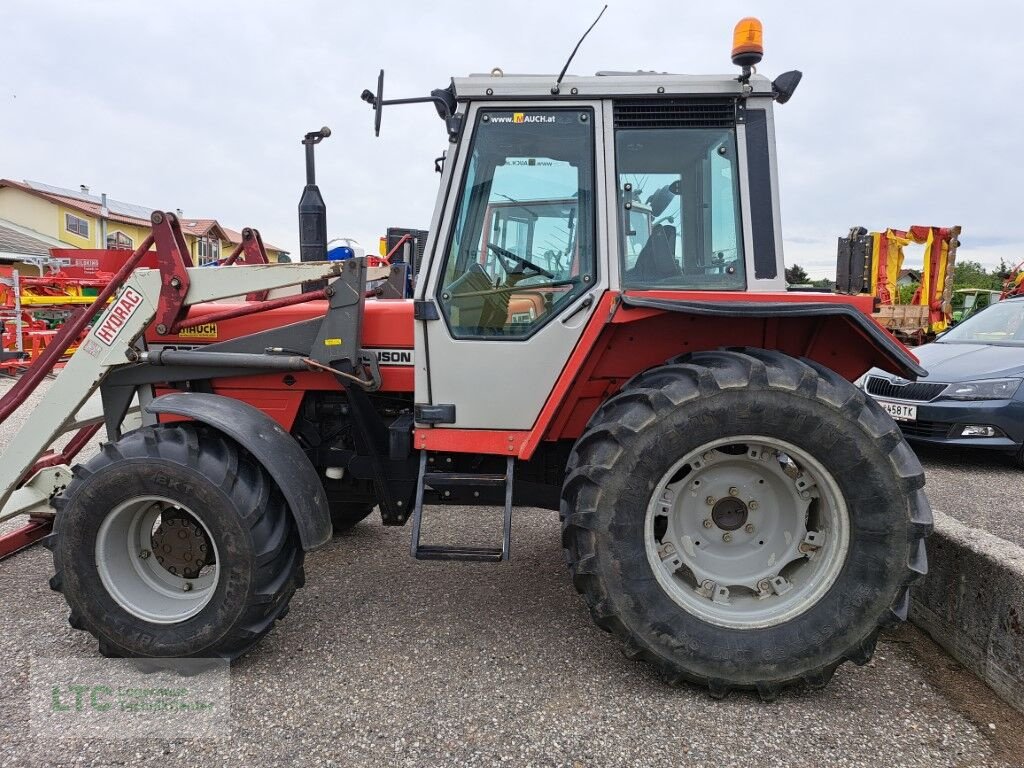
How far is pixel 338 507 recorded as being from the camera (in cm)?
375

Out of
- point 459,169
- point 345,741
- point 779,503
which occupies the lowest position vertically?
point 345,741

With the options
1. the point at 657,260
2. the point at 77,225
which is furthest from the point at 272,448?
the point at 77,225

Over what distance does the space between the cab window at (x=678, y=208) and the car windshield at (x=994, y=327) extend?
16.7ft

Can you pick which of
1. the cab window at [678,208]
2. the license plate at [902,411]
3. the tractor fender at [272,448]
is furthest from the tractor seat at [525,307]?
the license plate at [902,411]

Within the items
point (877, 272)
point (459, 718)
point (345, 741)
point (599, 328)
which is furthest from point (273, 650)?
point (877, 272)

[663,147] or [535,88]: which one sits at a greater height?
[535,88]

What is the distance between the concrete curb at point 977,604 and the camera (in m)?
2.33

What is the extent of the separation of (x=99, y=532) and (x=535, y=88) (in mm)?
2476

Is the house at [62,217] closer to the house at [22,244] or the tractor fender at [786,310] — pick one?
the house at [22,244]

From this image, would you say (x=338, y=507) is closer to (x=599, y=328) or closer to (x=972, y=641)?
(x=599, y=328)

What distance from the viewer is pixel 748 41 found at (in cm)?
240

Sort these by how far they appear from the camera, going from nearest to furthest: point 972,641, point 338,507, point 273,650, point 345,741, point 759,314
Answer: point 345,741
point 759,314
point 972,641
point 273,650
point 338,507

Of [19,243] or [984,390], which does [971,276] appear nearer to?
[984,390]

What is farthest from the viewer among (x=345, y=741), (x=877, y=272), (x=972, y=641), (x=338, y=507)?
(x=877, y=272)
